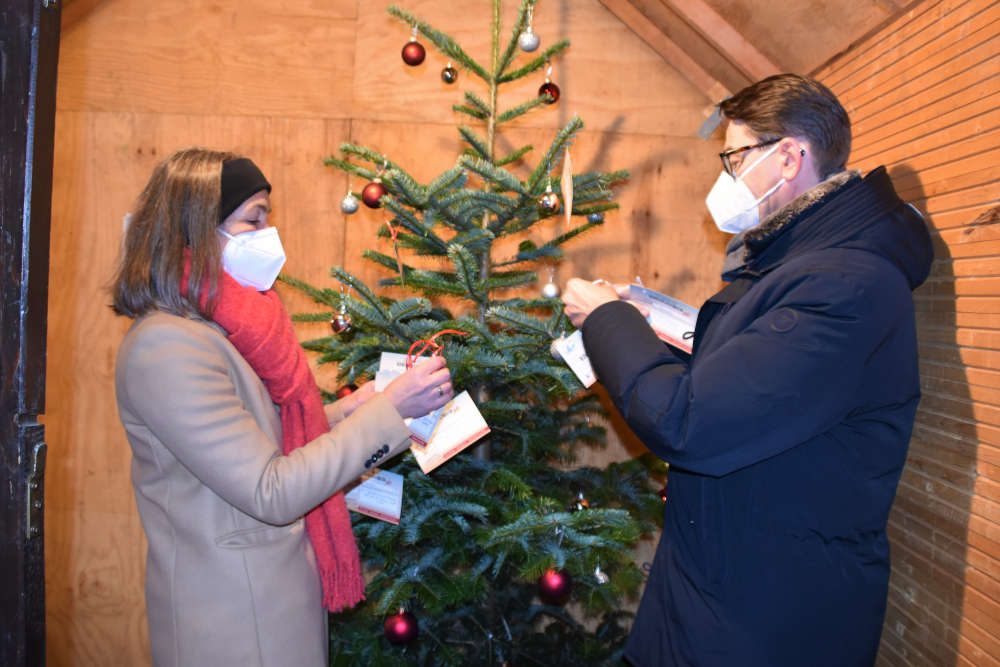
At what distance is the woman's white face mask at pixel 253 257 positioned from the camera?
163 cm

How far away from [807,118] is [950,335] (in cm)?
66

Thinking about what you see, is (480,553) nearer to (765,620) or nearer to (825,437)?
(765,620)

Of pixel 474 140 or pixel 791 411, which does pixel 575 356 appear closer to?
pixel 791 411

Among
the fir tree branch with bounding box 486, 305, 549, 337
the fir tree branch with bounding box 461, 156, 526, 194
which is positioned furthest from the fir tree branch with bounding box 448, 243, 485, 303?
the fir tree branch with bounding box 461, 156, 526, 194

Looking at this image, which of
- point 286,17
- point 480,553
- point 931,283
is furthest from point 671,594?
point 286,17

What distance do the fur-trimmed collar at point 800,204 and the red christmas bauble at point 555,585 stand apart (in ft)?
3.24

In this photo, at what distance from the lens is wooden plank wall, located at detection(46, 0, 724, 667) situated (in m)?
3.10

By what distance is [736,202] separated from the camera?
1564mm

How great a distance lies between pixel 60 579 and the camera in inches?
130

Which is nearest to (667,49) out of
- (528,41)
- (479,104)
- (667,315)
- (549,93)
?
(549,93)

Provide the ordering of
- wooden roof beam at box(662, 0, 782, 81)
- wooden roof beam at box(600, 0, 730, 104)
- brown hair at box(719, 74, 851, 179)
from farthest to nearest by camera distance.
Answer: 1. wooden roof beam at box(600, 0, 730, 104)
2. wooden roof beam at box(662, 0, 782, 81)
3. brown hair at box(719, 74, 851, 179)

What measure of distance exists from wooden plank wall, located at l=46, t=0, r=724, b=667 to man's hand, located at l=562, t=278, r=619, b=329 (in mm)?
1517

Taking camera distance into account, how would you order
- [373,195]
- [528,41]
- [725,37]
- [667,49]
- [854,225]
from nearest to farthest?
1. [854,225]
2. [373,195]
3. [528,41]
4. [725,37]
5. [667,49]

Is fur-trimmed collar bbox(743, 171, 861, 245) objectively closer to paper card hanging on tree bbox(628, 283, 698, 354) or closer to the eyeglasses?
the eyeglasses
